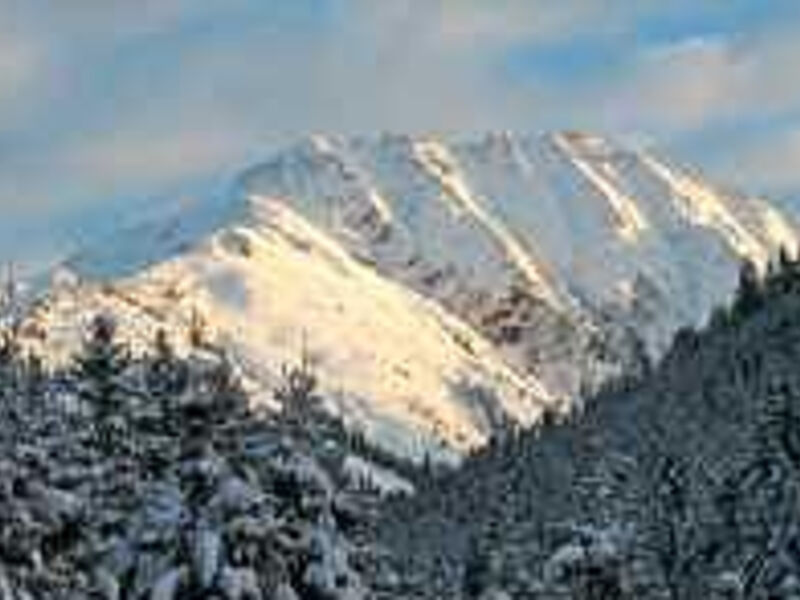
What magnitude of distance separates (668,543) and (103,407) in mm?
52049

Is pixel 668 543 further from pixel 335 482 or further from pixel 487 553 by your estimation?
pixel 335 482

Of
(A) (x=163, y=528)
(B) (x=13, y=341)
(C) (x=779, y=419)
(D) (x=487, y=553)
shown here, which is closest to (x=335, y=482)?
(A) (x=163, y=528)

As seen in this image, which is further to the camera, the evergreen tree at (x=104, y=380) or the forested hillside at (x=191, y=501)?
the evergreen tree at (x=104, y=380)

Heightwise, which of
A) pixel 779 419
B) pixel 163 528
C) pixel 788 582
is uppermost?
pixel 779 419

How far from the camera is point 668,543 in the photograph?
88312 millimetres

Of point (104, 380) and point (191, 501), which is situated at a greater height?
point (104, 380)

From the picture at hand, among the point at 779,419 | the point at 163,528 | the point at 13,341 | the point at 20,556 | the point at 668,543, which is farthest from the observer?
the point at 668,543

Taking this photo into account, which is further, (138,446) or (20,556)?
(20,556)

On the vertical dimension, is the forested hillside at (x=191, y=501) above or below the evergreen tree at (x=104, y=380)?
below

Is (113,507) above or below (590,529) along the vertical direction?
below

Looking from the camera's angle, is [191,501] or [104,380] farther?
[104,380]

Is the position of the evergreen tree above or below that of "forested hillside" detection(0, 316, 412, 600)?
above

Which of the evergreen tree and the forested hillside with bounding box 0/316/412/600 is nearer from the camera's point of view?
the forested hillside with bounding box 0/316/412/600

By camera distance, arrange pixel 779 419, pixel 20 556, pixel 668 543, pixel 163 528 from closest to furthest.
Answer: pixel 163 528 < pixel 20 556 < pixel 779 419 < pixel 668 543
